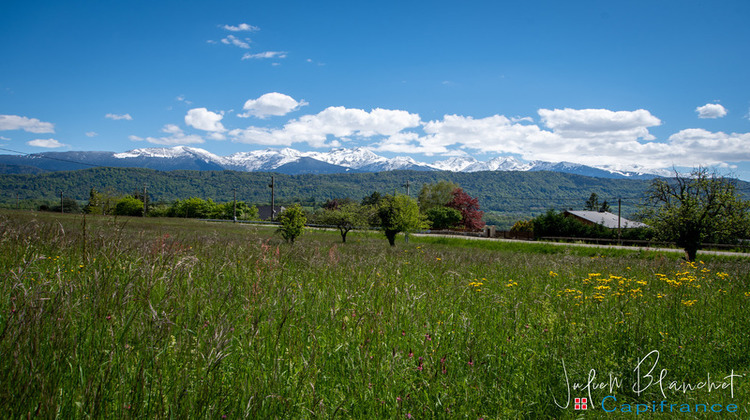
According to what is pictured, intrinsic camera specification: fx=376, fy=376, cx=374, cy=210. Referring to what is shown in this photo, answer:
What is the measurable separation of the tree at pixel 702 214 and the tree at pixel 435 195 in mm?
69519

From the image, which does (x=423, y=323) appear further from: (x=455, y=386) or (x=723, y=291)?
(x=723, y=291)

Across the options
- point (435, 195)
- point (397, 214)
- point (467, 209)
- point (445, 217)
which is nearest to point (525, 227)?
point (445, 217)

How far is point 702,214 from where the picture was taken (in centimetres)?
1806

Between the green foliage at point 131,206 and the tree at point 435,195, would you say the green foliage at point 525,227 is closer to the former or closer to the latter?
the tree at point 435,195

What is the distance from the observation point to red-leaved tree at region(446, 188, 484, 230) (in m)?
81.1

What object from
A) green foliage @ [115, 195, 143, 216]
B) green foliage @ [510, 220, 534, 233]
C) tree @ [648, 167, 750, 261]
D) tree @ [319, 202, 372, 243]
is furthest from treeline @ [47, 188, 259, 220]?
tree @ [648, 167, 750, 261]

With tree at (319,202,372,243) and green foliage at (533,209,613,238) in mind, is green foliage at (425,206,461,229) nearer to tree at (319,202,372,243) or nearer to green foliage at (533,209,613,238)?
green foliage at (533,209,613,238)

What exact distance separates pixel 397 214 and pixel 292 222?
10275mm

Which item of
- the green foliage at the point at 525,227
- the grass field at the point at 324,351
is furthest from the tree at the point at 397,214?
the green foliage at the point at 525,227

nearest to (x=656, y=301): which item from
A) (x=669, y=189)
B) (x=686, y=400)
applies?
(x=686, y=400)

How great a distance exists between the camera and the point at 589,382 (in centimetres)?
350

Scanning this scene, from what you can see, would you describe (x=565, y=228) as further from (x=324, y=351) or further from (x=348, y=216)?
(x=324, y=351)

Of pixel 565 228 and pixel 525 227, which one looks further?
pixel 525 227

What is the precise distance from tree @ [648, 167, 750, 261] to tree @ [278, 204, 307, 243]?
18.7 metres
